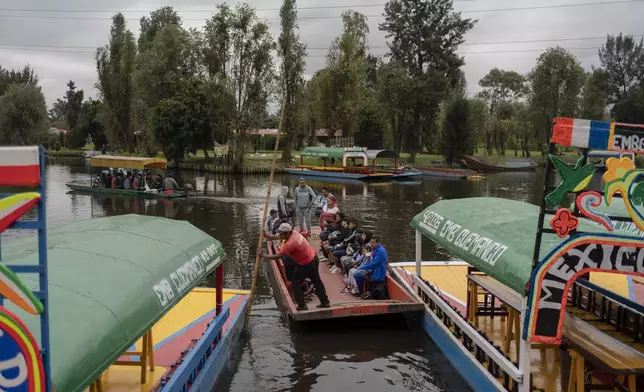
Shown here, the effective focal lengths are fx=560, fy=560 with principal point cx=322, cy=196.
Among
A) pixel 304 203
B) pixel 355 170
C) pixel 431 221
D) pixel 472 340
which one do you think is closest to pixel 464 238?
pixel 472 340

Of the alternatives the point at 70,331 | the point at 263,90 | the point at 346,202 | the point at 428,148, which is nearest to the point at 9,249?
the point at 70,331

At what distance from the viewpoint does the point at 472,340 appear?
9.03m

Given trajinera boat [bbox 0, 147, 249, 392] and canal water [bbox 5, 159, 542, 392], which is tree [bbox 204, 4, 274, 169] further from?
trajinera boat [bbox 0, 147, 249, 392]

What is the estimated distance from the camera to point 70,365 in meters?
4.20

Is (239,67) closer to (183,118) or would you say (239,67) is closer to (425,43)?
(183,118)

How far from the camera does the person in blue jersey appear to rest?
38.8 ft

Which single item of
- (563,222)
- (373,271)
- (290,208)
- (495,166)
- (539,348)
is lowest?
(539,348)

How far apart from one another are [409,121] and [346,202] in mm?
31121

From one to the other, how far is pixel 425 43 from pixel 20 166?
203 feet

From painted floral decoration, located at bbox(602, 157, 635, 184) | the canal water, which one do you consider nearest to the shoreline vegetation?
the canal water

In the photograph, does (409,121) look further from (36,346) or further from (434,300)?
(36,346)

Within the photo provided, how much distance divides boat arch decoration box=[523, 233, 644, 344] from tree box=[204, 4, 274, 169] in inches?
1855

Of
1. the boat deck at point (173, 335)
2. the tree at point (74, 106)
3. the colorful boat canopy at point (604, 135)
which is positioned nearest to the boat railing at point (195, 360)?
the boat deck at point (173, 335)

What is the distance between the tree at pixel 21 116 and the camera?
208ft
